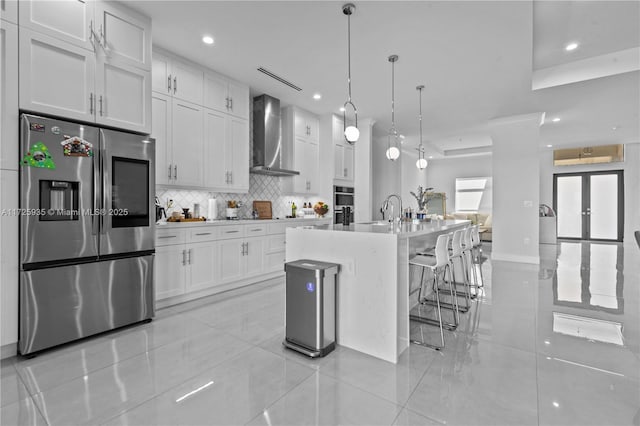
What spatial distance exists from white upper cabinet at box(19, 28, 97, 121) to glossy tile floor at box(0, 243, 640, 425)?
75.4 inches

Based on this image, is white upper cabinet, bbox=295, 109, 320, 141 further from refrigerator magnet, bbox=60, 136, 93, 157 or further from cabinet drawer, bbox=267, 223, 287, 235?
refrigerator magnet, bbox=60, 136, 93, 157

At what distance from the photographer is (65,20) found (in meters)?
2.40

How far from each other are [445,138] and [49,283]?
8655mm

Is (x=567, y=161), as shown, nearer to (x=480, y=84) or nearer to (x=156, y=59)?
(x=480, y=84)

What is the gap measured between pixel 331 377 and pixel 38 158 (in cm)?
265

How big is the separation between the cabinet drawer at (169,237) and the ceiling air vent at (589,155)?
37.5ft

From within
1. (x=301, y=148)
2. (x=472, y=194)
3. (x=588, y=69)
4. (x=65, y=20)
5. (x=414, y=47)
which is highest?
(x=588, y=69)

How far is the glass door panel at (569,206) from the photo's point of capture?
9750 mm

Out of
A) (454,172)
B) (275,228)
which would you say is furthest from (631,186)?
(275,228)

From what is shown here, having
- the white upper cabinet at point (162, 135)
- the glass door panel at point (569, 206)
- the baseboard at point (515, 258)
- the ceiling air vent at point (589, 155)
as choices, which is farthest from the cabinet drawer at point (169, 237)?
the glass door panel at point (569, 206)

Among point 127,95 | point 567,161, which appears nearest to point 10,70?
point 127,95

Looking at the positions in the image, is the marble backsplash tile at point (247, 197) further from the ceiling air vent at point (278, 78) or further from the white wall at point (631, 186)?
the white wall at point (631, 186)

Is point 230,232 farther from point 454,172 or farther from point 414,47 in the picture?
point 454,172

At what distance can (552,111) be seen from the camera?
19.3 ft
